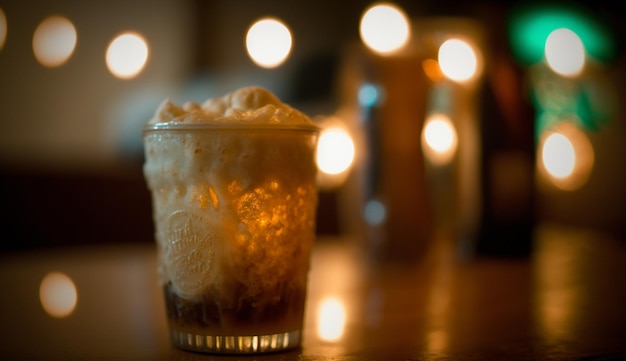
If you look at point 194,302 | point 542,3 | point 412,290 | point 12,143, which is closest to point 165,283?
point 194,302

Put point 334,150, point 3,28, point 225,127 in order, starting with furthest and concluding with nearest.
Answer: point 3,28 < point 334,150 < point 225,127

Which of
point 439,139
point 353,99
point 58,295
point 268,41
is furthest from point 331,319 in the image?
point 268,41

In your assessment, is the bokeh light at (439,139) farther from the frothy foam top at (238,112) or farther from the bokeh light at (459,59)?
the frothy foam top at (238,112)

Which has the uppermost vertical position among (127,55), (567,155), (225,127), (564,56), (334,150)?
(127,55)

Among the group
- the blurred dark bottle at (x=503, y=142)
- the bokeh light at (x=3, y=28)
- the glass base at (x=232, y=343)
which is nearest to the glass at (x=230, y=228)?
the glass base at (x=232, y=343)

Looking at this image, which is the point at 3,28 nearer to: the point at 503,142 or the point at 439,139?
the point at 439,139

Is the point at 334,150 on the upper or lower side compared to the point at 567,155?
upper

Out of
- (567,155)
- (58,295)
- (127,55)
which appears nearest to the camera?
(58,295)
